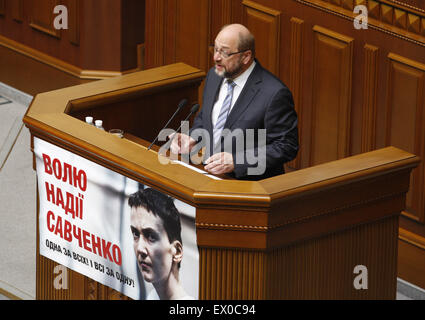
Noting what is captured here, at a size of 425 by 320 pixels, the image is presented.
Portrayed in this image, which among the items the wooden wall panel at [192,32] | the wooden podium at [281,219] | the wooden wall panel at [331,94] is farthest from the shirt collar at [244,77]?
the wooden wall panel at [192,32]

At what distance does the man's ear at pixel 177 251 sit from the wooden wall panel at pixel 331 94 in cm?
215

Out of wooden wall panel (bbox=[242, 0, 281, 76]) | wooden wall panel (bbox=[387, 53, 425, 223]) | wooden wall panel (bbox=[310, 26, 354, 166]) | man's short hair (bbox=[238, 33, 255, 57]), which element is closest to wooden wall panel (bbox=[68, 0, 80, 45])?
wooden wall panel (bbox=[242, 0, 281, 76])

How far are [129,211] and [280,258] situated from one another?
0.67 metres

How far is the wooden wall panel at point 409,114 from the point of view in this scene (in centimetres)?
633

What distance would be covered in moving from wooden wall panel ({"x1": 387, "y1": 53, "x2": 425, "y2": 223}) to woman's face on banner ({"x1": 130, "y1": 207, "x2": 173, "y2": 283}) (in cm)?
196

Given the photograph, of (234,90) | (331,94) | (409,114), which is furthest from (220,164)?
(331,94)

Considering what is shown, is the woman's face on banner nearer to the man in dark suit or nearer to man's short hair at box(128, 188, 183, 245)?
man's short hair at box(128, 188, 183, 245)

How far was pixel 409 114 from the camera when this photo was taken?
6395 millimetres

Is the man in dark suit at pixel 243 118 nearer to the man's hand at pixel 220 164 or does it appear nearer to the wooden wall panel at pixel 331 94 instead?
the man's hand at pixel 220 164

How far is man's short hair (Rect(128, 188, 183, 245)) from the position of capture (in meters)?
4.80

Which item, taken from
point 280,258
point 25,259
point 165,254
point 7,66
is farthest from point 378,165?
point 7,66

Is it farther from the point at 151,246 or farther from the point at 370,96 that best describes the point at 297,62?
the point at 151,246

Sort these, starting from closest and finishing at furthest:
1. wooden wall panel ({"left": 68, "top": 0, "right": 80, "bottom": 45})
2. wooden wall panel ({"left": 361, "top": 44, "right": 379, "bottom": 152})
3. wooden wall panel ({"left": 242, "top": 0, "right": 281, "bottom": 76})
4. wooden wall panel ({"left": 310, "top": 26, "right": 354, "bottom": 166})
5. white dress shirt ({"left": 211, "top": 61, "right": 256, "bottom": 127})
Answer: white dress shirt ({"left": 211, "top": 61, "right": 256, "bottom": 127}), wooden wall panel ({"left": 361, "top": 44, "right": 379, "bottom": 152}), wooden wall panel ({"left": 310, "top": 26, "right": 354, "bottom": 166}), wooden wall panel ({"left": 242, "top": 0, "right": 281, "bottom": 76}), wooden wall panel ({"left": 68, "top": 0, "right": 80, "bottom": 45})

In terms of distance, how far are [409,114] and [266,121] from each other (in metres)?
1.31
